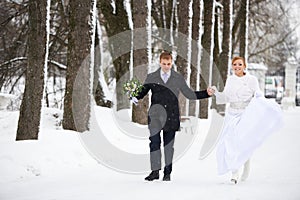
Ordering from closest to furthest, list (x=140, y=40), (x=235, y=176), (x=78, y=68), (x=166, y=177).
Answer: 1. (x=235, y=176)
2. (x=166, y=177)
3. (x=78, y=68)
4. (x=140, y=40)

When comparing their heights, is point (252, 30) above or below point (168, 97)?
above

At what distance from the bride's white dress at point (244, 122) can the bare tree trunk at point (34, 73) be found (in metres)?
3.46

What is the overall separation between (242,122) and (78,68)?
4.23 m

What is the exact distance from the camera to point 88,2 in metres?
10.3

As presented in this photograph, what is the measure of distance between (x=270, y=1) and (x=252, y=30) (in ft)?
8.04

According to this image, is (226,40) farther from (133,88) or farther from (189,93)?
(133,88)

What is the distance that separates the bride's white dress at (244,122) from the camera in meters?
7.25

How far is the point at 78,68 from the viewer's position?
1038 centimetres

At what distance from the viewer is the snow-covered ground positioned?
248 inches

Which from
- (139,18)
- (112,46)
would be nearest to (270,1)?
(112,46)

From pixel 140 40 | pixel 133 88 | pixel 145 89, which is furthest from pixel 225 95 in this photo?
pixel 140 40

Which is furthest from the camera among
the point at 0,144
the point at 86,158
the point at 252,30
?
the point at 252,30

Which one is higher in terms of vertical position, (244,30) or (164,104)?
(244,30)

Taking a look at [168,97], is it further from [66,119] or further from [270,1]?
[270,1]
